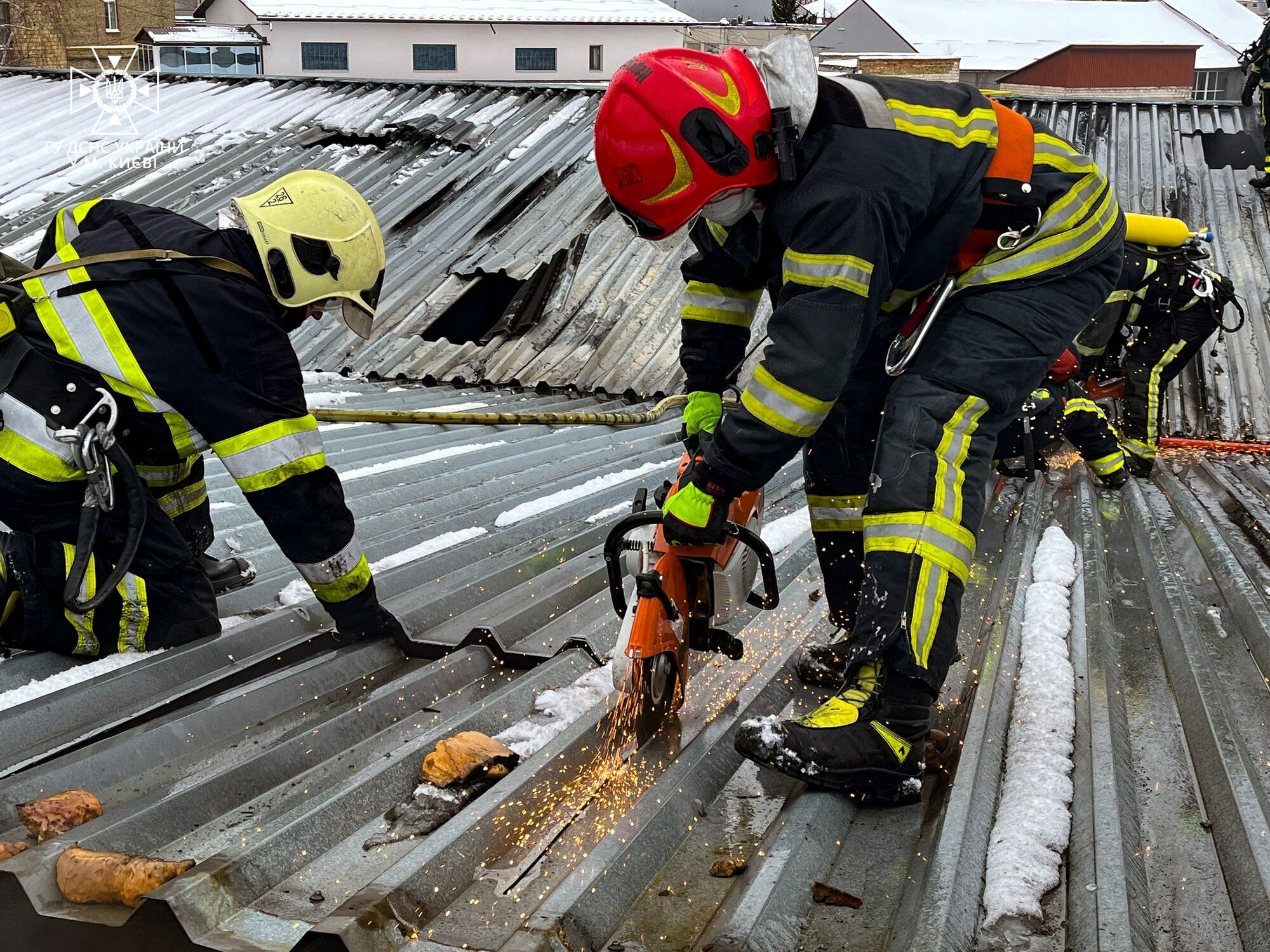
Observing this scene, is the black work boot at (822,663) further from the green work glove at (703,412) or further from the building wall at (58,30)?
the building wall at (58,30)

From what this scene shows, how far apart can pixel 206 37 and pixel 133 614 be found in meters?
31.7

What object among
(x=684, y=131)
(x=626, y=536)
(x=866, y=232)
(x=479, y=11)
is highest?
(x=479, y=11)

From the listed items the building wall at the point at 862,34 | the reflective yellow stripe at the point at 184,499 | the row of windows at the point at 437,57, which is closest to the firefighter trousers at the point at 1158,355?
the reflective yellow stripe at the point at 184,499

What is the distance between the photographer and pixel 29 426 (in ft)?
8.95

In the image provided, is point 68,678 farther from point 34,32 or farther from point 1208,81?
point 1208,81

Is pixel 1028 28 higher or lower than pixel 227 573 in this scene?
higher

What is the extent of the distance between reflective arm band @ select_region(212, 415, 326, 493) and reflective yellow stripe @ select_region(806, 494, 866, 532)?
1.33m

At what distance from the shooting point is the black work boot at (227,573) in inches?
134

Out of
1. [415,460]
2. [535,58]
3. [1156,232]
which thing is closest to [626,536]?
[415,460]

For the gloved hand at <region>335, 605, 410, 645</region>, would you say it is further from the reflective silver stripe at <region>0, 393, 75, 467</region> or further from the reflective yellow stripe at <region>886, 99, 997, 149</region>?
the reflective yellow stripe at <region>886, 99, 997, 149</region>

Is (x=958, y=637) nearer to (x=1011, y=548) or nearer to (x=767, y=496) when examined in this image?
(x=1011, y=548)

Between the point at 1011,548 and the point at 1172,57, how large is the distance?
117 ft

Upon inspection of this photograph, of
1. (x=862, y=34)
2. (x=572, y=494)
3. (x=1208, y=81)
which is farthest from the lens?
(x=862, y=34)

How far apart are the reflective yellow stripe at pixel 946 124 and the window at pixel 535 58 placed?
33.5m
